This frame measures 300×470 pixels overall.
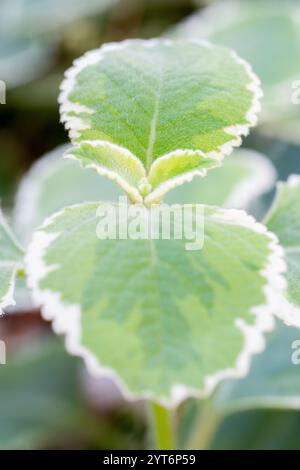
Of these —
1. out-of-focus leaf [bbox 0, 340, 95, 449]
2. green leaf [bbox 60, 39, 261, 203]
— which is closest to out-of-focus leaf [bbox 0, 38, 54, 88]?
out-of-focus leaf [bbox 0, 340, 95, 449]

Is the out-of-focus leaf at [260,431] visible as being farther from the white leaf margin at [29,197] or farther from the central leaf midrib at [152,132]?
the central leaf midrib at [152,132]

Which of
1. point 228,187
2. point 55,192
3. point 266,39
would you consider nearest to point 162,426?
point 228,187

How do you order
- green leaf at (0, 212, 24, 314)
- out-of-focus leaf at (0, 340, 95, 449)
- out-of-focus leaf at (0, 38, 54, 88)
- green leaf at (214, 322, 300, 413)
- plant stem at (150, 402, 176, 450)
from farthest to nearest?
out-of-focus leaf at (0, 38, 54, 88), out-of-focus leaf at (0, 340, 95, 449), green leaf at (214, 322, 300, 413), plant stem at (150, 402, 176, 450), green leaf at (0, 212, 24, 314)

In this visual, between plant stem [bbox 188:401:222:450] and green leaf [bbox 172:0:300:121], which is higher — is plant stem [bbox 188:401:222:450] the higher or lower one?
the lower one

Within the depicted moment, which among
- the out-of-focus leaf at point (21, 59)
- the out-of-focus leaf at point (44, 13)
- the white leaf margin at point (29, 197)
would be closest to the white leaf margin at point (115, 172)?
the white leaf margin at point (29, 197)

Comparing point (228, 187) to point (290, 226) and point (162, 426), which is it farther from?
point (162, 426)

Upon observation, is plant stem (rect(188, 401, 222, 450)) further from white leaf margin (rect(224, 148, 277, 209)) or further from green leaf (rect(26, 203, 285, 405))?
green leaf (rect(26, 203, 285, 405))

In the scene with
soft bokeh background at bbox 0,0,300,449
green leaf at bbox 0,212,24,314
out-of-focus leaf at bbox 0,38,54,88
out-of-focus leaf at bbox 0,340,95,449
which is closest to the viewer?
green leaf at bbox 0,212,24,314
